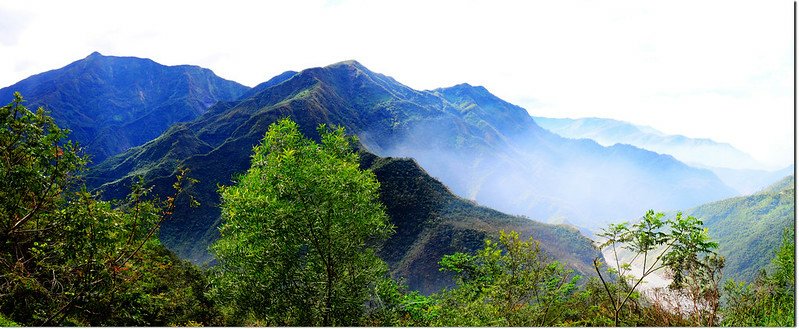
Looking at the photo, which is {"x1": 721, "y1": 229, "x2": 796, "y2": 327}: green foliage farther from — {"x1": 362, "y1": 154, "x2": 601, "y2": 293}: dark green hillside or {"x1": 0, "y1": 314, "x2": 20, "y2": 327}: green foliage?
{"x1": 362, "y1": 154, "x2": 601, "y2": 293}: dark green hillside

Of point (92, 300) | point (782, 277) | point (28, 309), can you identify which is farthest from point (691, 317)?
point (28, 309)

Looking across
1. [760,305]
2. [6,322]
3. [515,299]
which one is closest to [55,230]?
[6,322]

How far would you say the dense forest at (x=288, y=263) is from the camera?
7.26 m

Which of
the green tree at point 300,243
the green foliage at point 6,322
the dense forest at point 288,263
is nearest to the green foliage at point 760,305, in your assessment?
the dense forest at point 288,263

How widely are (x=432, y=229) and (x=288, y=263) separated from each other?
6664cm

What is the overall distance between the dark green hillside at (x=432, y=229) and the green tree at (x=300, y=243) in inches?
2087

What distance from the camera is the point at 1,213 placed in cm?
734

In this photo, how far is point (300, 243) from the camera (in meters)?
11.3

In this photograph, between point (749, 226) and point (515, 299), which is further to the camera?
point (749, 226)

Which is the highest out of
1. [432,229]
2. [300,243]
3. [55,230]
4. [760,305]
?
[55,230]

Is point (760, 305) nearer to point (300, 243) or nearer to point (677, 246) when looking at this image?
point (677, 246)

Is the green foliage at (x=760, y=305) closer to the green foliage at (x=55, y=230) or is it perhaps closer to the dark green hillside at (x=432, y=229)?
the green foliage at (x=55, y=230)

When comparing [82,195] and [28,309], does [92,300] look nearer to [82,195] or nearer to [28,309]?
[28,309]

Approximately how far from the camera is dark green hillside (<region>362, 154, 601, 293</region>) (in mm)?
70125
